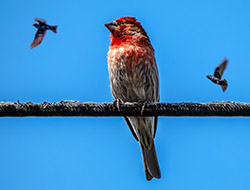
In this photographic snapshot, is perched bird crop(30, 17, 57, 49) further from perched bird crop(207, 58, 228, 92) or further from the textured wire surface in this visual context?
perched bird crop(207, 58, 228, 92)

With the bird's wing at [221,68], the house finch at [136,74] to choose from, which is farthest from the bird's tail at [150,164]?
the bird's wing at [221,68]

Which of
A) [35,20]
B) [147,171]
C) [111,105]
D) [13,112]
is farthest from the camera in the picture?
[147,171]

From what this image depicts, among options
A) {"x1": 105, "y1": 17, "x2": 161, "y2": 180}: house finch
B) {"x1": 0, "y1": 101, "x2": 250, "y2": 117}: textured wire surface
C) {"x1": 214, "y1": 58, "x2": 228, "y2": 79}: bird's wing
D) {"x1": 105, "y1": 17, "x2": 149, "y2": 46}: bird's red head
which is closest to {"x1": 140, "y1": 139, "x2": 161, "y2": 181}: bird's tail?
{"x1": 105, "y1": 17, "x2": 161, "y2": 180}: house finch

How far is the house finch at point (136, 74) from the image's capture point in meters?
6.77

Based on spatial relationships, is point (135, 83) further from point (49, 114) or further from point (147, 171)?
point (49, 114)

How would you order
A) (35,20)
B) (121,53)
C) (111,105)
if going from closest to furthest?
(111,105) < (35,20) < (121,53)

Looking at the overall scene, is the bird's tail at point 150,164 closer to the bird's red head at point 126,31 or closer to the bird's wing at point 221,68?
the bird's red head at point 126,31

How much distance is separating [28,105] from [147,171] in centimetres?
392

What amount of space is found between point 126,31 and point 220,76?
2825mm

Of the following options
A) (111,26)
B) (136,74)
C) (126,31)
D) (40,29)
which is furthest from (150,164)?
(40,29)

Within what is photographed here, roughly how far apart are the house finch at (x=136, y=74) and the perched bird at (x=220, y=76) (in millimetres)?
2094

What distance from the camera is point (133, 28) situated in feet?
23.8

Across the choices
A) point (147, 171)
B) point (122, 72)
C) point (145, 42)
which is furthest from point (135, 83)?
point (147, 171)

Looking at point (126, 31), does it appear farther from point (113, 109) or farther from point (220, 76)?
point (113, 109)
